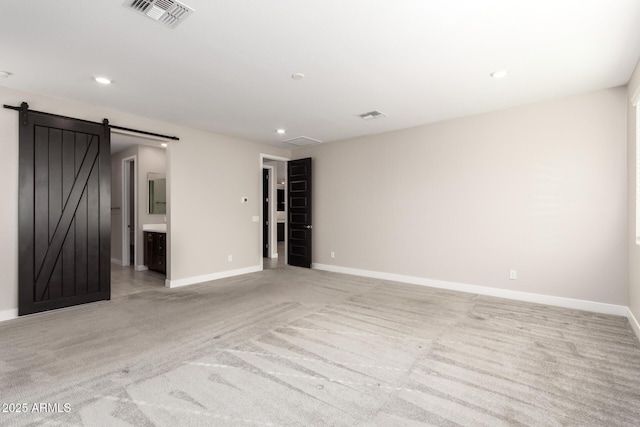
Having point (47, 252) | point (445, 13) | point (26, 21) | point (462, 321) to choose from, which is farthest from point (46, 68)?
point (462, 321)

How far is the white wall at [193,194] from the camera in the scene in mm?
3475

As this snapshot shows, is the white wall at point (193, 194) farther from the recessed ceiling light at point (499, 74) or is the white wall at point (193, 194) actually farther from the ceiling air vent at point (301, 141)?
the recessed ceiling light at point (499, 74)

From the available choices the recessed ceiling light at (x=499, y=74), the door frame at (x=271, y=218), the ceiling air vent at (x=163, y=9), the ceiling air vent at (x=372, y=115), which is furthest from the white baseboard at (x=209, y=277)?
the recessed ceiling light at (x=499, y=74)

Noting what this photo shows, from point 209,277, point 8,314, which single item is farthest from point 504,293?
point 8,314

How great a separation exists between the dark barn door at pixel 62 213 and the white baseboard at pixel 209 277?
95cm

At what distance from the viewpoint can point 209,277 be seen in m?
5.45

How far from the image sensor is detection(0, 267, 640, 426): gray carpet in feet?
6.05

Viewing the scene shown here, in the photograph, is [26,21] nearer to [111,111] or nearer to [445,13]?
[111,111]

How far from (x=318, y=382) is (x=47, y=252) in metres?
3.71

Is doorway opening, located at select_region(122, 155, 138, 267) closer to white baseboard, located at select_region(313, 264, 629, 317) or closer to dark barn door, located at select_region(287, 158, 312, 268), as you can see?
dark barn door, located at select_region(287, 158, 312, 268)

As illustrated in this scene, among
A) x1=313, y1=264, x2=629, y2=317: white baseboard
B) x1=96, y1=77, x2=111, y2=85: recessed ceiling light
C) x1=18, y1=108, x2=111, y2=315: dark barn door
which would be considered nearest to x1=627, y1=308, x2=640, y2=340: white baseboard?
x1=313, y1=264, x2=629, y2=317: white baseboard

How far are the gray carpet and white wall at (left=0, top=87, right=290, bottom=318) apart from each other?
109 cm

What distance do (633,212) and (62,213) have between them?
6.56 m

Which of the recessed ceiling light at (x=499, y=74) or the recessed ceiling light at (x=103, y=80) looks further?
the recessed ceiling light at (x=103, y=80)
